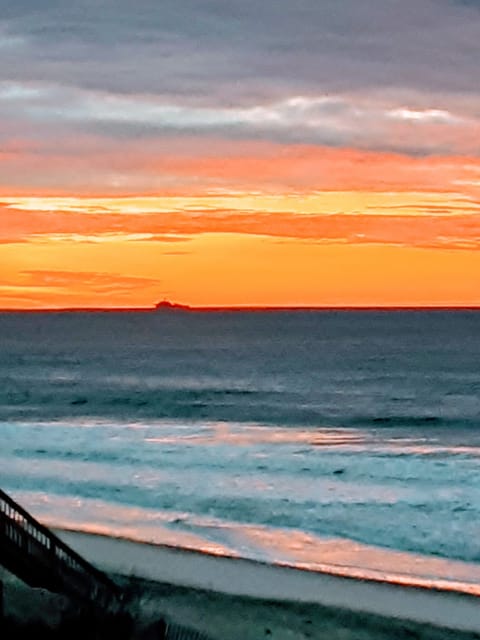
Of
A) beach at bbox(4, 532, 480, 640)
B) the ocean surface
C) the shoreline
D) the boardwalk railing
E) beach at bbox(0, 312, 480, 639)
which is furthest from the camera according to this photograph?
the ocean surface

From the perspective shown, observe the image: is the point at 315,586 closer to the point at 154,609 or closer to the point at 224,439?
the point at 154,609

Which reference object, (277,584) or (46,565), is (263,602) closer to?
(277,584)

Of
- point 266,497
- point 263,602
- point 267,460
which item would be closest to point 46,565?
point 263,602

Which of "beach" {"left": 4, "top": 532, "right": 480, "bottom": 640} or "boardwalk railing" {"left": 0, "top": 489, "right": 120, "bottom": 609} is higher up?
"boardwalk railing" {"left": 0, "top": 489, "right": 120, "bottom": 609}

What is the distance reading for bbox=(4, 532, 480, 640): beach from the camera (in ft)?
57.1

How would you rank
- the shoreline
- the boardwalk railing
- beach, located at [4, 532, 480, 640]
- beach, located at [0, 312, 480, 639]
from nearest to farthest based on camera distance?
1. the boardwalk railing
2. beach, located at [4, 532, 480, 640]
3. the shoreline
4. beach, located at [0, 312, 480, 639]

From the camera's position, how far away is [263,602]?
1916cm

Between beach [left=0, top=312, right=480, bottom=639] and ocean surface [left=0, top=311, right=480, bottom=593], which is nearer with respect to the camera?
beach [left=0, top=312, right=480, bottom=639]

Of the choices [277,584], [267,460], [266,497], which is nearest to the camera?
[277,584]

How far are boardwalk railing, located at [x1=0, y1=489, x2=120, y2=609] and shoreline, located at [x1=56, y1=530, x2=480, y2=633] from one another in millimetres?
2831

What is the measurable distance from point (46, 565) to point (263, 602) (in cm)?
393

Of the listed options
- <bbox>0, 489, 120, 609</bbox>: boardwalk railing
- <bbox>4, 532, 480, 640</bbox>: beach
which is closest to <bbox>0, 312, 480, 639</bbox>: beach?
<bbox>4, 532, 480, 640</bbox>: beach

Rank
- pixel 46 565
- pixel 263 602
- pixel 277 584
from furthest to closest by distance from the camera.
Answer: pixel 277 584 < pixel 263 602 < pixel 46 565

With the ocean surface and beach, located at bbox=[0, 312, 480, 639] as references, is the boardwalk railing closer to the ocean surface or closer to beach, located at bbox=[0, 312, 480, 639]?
beach, located at bbox=[0, 312, 480, 639]
